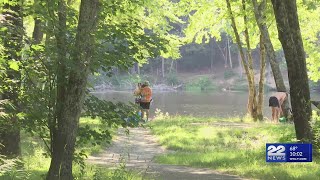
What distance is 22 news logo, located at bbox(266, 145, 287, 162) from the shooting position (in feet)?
22.6

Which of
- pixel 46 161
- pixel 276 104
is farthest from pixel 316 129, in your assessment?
pixel 276 104

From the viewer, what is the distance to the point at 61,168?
5988 mm

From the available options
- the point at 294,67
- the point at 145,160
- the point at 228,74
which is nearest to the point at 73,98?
the point at 145,160

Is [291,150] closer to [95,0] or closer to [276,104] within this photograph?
[95,0]

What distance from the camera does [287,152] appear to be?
7070mm

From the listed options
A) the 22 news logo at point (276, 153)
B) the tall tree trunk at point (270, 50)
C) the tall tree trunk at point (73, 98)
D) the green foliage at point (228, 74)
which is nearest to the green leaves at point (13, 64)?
the tall tree trunk at point (73, 98)

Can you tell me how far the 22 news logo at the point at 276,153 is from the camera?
6.89m

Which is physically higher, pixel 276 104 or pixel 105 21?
pixel 105 21

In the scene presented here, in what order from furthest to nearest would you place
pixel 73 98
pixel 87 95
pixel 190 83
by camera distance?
pixel 190 83 → pixel 87 95 → pixel 73 98

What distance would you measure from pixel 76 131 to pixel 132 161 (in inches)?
137

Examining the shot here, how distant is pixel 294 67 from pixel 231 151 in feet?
9.21

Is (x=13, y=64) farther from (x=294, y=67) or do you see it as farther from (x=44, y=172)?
(x=294, y=67)

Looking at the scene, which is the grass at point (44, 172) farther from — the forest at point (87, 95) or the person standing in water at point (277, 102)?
the person standing in water at point (277, 102)

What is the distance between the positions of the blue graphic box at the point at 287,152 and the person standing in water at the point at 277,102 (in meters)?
8.94
